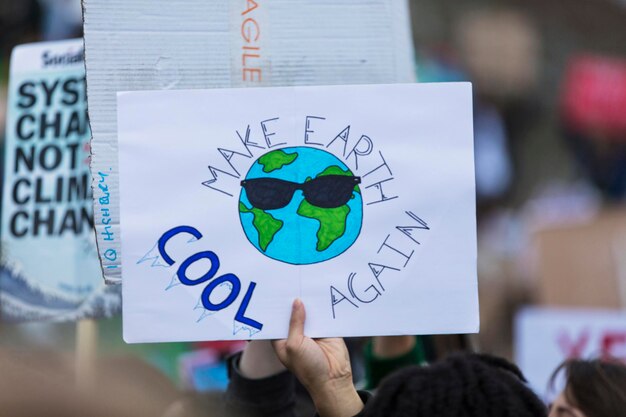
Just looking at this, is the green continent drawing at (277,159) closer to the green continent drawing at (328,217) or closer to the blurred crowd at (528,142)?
the green continent drawing at (328,217)

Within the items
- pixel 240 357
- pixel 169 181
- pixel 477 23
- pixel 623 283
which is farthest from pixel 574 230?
pixel 477 23

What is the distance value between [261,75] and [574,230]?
9.33ft

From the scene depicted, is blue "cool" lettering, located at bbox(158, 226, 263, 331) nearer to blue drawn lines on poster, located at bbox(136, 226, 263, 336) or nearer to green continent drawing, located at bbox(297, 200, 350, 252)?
blue drawn lines on poster, located at bbox(136, 226, 263, 336)

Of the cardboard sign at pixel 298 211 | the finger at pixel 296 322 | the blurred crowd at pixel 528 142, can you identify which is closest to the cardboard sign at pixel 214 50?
the cardboard sign at pixel 298 211

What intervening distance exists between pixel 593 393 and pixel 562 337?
2.01 meters

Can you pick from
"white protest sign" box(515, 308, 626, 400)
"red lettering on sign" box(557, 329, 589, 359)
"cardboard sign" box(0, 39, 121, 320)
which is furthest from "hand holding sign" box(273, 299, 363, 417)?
"red lettering on sign" box(557, 329, 589, 359)

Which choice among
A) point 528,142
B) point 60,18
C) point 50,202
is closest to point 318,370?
point 50,202

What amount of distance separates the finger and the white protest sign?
217 centimetres

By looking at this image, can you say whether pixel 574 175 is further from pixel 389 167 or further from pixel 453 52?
pixel 389 167

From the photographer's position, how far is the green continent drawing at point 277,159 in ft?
6.12

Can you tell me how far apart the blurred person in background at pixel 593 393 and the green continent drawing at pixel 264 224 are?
68cm

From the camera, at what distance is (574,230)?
14.7ft

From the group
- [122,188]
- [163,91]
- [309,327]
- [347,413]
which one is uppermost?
[163,91]

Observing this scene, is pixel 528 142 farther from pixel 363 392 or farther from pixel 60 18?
pixel 363 392
